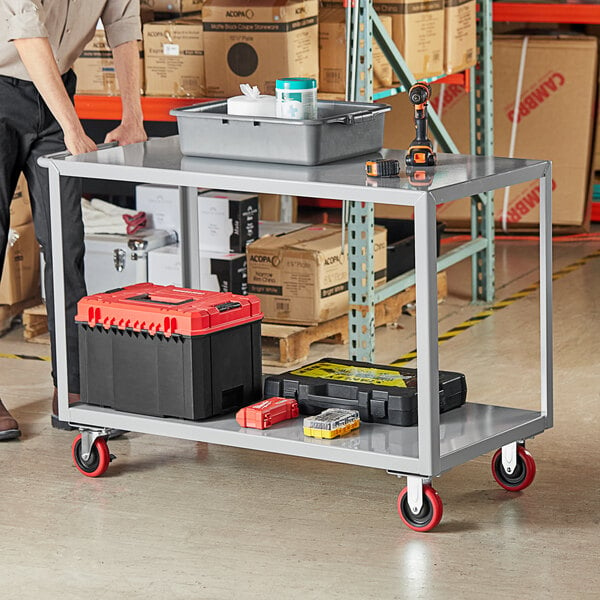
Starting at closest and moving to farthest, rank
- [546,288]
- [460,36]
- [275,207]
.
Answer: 1. [546,288]
2. [460,36]
3. [275,207]

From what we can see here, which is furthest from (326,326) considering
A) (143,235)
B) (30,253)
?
(30,253)

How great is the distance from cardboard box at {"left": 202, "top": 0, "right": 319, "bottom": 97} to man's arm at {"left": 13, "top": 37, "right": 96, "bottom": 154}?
1.50m

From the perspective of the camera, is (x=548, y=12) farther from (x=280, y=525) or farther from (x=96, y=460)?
(x=280, y=525)

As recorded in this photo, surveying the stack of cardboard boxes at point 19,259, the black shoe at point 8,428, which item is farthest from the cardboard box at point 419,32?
the black shoe at point 8,428

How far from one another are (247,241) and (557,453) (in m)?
2.21

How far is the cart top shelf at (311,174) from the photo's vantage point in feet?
12.4

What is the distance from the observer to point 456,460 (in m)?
4.02

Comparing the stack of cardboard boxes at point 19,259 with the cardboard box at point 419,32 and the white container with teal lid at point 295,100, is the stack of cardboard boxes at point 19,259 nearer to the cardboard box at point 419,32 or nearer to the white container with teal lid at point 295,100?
the cardboard box at point 419,32

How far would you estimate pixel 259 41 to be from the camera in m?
5.91

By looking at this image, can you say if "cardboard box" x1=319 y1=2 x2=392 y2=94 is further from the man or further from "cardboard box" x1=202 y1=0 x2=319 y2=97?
the man

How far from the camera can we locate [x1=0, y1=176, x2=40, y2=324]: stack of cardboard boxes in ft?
21.6

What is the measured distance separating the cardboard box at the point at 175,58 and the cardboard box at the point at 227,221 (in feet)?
1.70

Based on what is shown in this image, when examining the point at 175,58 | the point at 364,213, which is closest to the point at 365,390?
the point at 364,213

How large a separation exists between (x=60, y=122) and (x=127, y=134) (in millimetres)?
435
